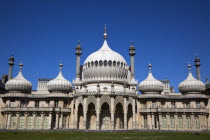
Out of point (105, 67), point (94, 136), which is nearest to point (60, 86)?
point (105, 67)

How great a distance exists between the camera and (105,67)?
6756 centimetres

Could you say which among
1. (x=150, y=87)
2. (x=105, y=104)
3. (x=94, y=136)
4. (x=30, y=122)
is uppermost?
(x=150, y=87)

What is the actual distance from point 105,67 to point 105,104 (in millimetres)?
11063

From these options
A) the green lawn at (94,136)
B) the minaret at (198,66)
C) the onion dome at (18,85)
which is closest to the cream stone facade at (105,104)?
the onion dome at (18,85)

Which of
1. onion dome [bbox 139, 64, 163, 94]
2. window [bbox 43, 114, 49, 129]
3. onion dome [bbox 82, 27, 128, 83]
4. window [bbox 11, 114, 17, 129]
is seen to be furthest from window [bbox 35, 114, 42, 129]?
onion dome [bbox 139, 64, 163, 94]

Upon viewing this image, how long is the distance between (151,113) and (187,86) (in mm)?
13741

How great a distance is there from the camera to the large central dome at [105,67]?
66812 millimetres

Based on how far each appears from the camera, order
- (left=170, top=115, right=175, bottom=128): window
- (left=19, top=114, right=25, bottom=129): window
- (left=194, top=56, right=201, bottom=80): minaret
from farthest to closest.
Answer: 1. (left=194, top=56, right=201, bottom=80): minaret
2. (left=170, top=115, right=175, bottom=128): window
3. (left=19, top=114, right=25, bottom=129): window

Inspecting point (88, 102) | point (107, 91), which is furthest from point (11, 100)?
point (107, 91)

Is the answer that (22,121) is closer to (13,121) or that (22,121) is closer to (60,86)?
(13,121)

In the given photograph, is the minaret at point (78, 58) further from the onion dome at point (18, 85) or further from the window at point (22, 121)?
the window at point (22, 121)

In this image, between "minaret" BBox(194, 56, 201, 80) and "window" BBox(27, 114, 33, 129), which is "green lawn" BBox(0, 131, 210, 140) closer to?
"window" BBox(27, 114, 33, 129)

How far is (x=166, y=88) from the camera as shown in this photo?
314 feet

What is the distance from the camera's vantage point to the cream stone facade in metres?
59.7
